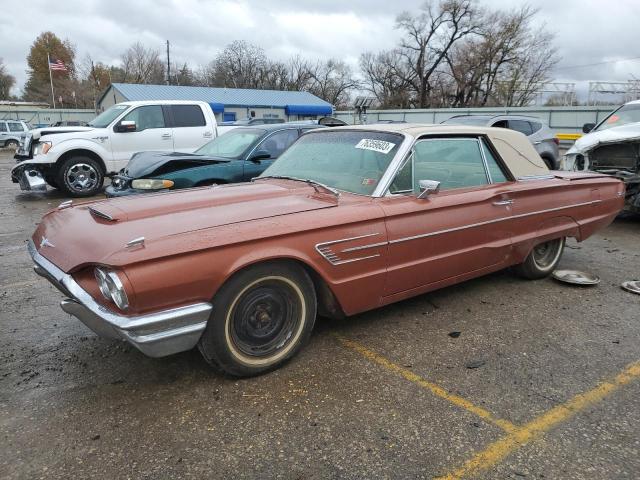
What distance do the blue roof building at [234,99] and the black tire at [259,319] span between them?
1497 inches

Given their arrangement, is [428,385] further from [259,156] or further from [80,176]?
[80,176]

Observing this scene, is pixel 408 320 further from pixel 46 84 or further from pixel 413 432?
pixel 46 84

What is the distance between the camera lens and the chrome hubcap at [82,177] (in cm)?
993

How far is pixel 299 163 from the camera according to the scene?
414 centimetres

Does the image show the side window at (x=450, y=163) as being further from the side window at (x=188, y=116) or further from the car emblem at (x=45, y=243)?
the side window at (x=188, y=116)

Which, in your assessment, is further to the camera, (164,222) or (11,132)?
(11,132)

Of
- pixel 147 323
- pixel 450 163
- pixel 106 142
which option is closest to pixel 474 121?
pixel 450 163

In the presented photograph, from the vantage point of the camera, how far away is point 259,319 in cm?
292

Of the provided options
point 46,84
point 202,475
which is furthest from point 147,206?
point 46,84

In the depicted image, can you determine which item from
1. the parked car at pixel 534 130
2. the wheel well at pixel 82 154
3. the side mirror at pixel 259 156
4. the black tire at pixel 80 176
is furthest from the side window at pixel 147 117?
the parked car at pixel 534 130

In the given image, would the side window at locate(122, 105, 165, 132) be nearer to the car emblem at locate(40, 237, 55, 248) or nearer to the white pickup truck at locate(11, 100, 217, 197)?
the white pickup truck at locate(11, 100, 217, 197)

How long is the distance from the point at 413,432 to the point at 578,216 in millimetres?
3293

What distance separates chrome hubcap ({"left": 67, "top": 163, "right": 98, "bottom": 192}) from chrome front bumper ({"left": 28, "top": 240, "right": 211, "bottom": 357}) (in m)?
8.26

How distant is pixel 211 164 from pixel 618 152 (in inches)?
246
